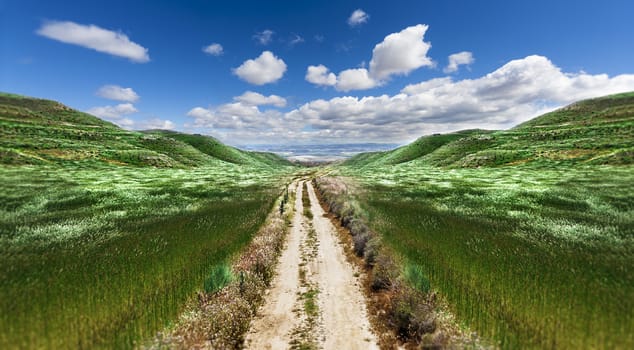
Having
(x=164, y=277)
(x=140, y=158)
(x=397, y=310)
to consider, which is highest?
(x=140, y=158)

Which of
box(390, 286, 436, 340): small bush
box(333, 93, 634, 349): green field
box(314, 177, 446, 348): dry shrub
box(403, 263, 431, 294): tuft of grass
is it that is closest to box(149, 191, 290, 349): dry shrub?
box(314, 177, 446, 348): dry shrub

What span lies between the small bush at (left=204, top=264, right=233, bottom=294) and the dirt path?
2019 millimetres

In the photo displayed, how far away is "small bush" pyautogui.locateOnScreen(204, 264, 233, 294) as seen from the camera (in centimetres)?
1131

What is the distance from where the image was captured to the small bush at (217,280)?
11.3 metres

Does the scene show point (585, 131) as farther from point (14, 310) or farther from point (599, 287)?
point (14, 310)

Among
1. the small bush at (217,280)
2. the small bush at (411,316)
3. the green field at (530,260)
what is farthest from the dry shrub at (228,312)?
the green field at (530,260)

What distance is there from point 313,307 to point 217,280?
4.26 m

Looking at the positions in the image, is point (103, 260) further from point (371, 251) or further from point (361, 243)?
point (361, 243)

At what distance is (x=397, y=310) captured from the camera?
34.0 ft

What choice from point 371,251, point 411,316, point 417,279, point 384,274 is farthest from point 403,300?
point 371,251

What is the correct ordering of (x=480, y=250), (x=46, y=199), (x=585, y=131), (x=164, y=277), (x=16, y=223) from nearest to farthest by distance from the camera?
(x=164, y=277), (x=480, y=250), (x=16, y=223), (x=46, y=199), (x=585, y=131)

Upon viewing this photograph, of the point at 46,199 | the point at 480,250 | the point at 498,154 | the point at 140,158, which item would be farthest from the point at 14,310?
the point at 498,154

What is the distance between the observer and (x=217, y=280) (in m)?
11.7

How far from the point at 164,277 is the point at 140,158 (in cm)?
12273
